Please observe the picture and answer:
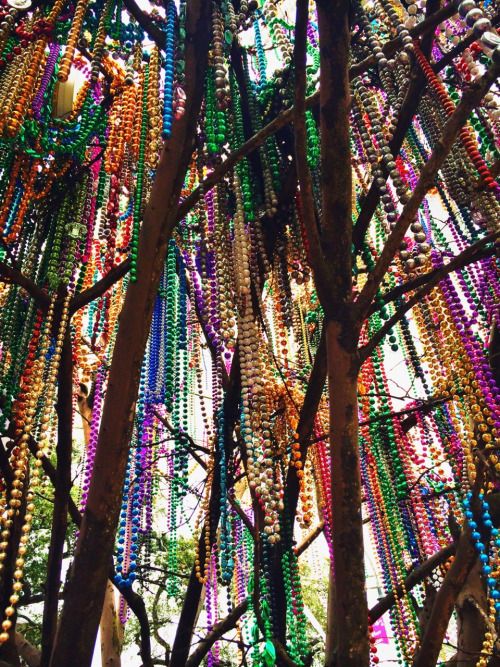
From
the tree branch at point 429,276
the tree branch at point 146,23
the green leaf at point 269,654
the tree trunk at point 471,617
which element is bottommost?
the green leaf at point 269,654

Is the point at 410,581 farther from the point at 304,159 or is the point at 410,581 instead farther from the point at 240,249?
the point at 304,159

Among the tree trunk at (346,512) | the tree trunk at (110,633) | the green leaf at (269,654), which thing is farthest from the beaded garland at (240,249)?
the tree trunk at (110,633)

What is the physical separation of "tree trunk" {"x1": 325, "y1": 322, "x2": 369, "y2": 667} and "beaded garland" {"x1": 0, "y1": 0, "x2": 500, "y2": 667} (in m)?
0.36

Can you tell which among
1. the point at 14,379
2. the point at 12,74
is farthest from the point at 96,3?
the point at 14,379

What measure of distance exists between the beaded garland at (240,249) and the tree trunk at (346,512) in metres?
0.36

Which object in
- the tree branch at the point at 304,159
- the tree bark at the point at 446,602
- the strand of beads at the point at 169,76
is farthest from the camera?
the tree bark at the point at 446,602

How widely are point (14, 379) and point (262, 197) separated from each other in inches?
53.2

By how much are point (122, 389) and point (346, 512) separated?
0.68 meters

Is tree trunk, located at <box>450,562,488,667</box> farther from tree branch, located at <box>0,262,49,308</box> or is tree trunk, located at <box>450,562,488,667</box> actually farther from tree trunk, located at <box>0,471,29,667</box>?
tree branch, located at <box>0,262,49,308</box>

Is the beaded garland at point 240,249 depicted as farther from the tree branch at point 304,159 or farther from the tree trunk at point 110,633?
the tree trunk at point 110,633

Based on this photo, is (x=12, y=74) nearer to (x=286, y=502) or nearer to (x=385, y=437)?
(x=286, y=502)

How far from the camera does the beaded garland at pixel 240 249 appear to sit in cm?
193

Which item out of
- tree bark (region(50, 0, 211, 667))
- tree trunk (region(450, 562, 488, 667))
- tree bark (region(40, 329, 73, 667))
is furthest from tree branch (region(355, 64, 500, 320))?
tree trunk (region(450, 562, 488, 667))

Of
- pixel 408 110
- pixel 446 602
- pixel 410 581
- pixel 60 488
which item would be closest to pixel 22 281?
pixel 60 488
